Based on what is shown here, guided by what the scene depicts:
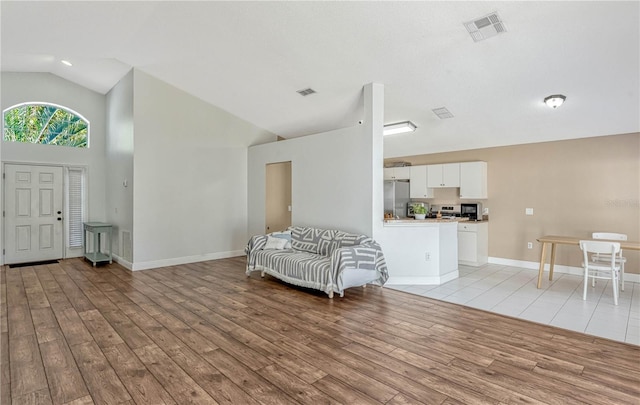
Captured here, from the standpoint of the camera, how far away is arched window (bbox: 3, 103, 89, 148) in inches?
243

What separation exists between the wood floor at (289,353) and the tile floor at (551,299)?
29 cm

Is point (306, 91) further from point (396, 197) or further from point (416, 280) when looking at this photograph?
point (416, 280)

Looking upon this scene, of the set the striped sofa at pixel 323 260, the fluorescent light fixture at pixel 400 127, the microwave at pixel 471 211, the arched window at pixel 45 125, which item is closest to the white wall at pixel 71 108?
the arched window at pixel 45 125

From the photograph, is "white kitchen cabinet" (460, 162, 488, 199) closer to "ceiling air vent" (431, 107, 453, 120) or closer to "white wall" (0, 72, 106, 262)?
"ceiling air vent" (431, 107, 453, 120)

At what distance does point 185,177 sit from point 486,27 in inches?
210

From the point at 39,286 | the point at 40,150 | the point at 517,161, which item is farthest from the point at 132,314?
the point at 517,161

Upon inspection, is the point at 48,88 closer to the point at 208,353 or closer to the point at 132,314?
the point at 132,314

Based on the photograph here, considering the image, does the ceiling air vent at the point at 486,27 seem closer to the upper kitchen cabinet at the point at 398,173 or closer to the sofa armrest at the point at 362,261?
the sofa armrest at the point at 362,261

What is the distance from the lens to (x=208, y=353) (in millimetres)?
2674

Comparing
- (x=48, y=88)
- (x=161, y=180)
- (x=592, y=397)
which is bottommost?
(x=592, y=397)

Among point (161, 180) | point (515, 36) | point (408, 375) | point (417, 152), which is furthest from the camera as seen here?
point (417, 152)

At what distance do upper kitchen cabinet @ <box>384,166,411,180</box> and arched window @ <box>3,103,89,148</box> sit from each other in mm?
6511

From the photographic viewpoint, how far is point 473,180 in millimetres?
6355

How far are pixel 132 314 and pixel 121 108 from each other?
169 inches
